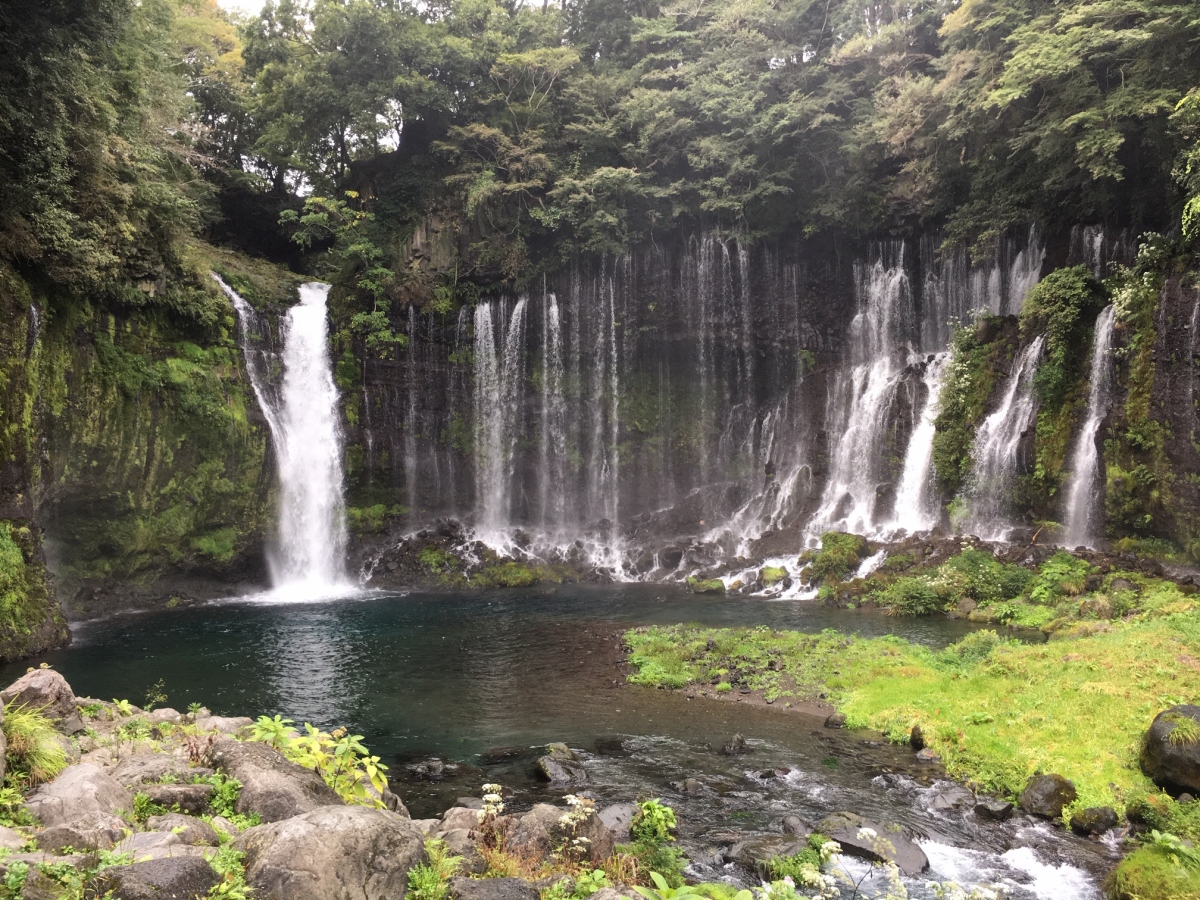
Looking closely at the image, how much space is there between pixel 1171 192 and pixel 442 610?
2438cm

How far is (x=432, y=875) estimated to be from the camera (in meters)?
4.83

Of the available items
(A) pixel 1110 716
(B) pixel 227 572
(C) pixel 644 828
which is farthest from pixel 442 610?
(A) pixel 1110 716

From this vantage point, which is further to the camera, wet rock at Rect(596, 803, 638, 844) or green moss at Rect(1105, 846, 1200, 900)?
wet rock at Rect(596, 803, 638, 844)

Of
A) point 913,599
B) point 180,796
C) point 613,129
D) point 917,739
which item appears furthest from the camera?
point 613,129

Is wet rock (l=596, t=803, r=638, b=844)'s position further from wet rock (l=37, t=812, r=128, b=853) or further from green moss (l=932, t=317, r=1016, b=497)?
green moss (l=932, t=317, r=1016, b=497)

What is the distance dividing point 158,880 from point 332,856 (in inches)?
36.2

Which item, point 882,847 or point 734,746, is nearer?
point 882,847

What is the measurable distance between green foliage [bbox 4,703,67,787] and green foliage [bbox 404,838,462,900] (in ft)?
10.0

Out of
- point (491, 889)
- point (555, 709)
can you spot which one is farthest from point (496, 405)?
point (491, 889)

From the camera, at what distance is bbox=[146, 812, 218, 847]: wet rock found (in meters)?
4.85

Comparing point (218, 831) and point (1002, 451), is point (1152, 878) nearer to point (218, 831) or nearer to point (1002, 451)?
point (218, 831)

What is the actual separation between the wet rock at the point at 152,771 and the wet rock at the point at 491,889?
2629mm

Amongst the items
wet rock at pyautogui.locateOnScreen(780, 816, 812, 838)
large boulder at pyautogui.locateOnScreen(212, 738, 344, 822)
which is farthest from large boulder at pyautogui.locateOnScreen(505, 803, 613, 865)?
wet rock at pyautogui.locateOnScreen(780, 816, 812, 838)

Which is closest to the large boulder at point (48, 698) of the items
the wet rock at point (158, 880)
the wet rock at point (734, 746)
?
the wet rock at point (158, 880)
